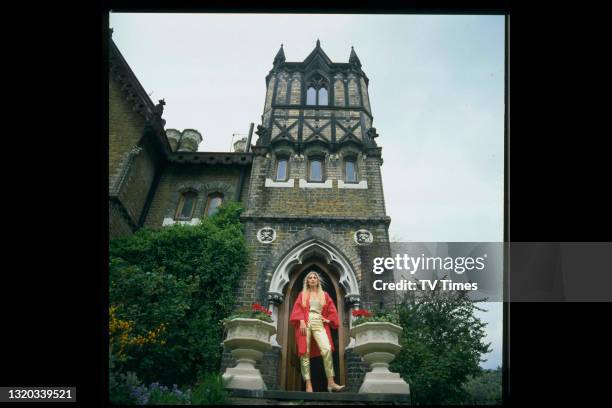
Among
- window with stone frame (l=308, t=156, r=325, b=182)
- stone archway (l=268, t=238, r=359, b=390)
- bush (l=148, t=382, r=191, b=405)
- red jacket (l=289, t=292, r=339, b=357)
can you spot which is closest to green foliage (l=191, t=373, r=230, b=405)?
bush (l=148, t=382, r=191, b=405)

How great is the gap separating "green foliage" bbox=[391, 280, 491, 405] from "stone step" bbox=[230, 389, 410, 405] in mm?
1567

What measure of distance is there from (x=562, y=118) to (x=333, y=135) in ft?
31.3

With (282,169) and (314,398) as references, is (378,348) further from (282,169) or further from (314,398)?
(282,169)

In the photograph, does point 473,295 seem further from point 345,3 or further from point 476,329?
point 345,3

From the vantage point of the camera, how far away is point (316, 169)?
13.5 metres

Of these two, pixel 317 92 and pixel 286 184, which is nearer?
pixel 286 184

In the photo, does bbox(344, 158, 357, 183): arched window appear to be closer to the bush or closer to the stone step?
the stone step

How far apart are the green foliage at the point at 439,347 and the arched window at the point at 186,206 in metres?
7.28

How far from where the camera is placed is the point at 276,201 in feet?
40.5

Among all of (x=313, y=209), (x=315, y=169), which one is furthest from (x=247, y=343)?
(x=315, y=169)

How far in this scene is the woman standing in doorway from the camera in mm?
8172

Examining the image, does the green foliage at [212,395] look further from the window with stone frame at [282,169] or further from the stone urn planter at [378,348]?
the window with stone frame at [282,169]

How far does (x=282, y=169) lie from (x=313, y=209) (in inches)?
80.1

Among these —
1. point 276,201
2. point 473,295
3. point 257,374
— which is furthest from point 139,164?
point 473,295
